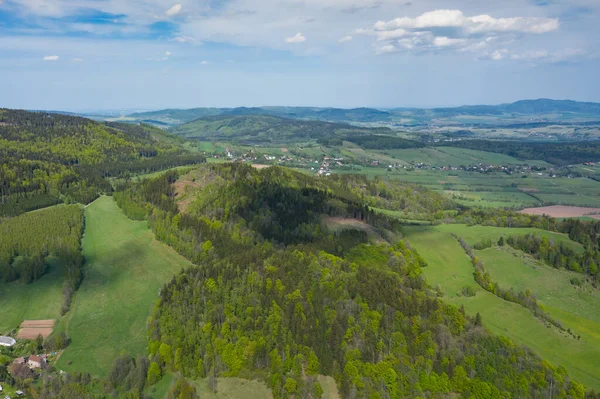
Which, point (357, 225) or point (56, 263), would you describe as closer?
point (56, 263)

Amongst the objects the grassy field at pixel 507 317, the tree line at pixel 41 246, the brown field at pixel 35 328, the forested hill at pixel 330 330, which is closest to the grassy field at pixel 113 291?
the brown field at pixel 35 328

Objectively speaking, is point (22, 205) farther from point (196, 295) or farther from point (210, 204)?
point (196, 295)

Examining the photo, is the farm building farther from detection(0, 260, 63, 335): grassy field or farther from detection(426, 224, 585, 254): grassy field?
detection(426, 224, 585, 254): grassy field

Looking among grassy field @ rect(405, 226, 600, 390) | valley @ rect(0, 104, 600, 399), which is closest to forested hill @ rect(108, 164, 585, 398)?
valley @ rect(0, 104, 600, 399)

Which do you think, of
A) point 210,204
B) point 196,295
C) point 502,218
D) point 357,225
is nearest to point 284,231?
point 357,225

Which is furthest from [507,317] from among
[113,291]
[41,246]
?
[41,246]

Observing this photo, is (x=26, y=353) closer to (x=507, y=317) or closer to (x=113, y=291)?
(x=113, y=291)

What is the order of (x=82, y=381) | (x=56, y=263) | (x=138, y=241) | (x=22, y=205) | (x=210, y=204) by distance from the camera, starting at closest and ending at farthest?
(x=82, y=381)
(x=56, y=263)
(x=138, y=241)
(x=210, y=204)
(x=22, y=205)

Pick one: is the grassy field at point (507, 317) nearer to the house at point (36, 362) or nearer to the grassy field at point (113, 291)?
the grassy field at point (113, 291)
